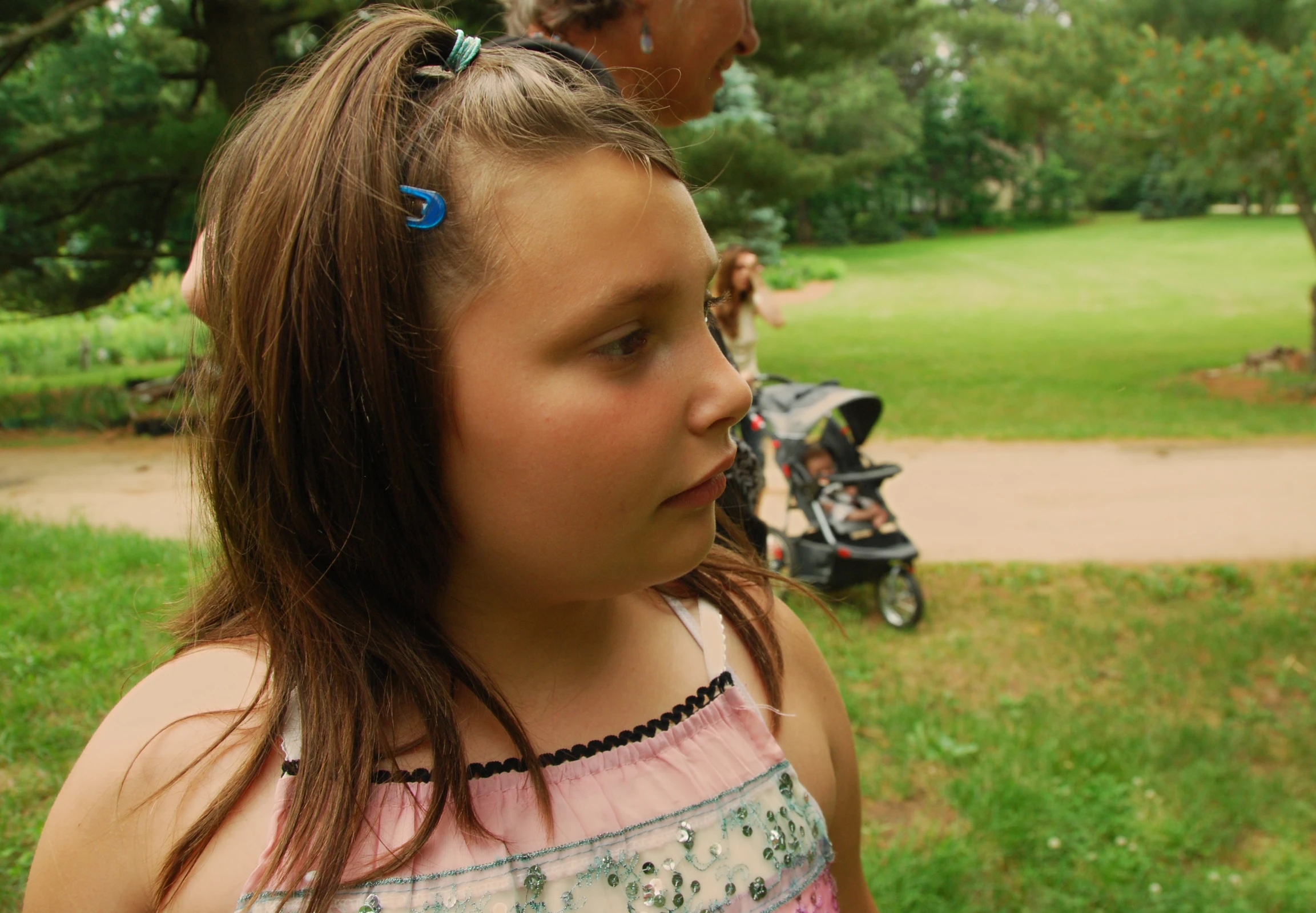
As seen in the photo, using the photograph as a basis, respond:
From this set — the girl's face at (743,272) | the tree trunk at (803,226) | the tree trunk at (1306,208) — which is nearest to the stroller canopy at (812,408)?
the girl's face at (743,272)

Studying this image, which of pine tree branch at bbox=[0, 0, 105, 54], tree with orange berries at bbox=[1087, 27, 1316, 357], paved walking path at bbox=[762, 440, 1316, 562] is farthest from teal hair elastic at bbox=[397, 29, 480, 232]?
tree with orange berries at bbox=[1087, 27, 1316, 357]

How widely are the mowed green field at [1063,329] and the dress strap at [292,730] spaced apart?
9506mm

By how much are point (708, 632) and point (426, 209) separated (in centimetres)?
59

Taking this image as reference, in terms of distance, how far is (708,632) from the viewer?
1265 mm

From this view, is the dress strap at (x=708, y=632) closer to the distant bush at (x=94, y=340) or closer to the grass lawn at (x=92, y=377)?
the grass lawn at (x=92, y=377)

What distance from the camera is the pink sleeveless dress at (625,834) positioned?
963 mm

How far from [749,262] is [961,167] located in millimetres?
43274

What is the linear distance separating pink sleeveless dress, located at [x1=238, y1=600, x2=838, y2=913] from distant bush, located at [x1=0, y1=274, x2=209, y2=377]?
619 inches

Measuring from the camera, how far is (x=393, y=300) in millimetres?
954

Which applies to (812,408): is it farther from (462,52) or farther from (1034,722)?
(462,52)

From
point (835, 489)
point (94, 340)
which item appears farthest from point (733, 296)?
point (94, 340)

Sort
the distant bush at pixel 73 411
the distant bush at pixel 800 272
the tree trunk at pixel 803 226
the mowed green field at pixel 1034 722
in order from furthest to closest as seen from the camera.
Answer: the tree trunk at pixel 803 226 → the distant bush at pixel 800 272 → the distant bush at pixel 73 411 → the mowed green field at pixel 1034 722

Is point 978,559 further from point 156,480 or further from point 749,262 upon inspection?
point 156,480

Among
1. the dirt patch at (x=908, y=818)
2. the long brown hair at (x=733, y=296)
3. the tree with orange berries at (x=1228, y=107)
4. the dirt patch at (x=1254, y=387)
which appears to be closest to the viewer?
the dirt patch at (x=908, y=818)
